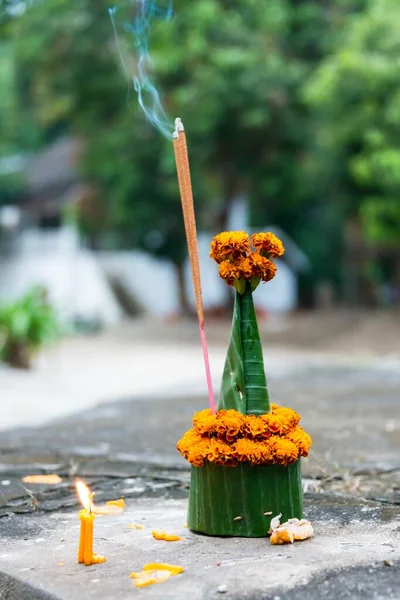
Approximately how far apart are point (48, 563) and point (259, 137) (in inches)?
745

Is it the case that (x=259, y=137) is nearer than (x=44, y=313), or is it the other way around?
(x=44, y=313)

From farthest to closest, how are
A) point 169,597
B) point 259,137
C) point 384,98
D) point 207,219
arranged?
point 207,219
point 259,137
point 384,98
point 169,597

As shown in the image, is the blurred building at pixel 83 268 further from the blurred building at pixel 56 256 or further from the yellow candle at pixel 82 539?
the yellow candle at pixel 82 539

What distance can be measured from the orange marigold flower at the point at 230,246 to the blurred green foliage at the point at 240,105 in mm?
12499

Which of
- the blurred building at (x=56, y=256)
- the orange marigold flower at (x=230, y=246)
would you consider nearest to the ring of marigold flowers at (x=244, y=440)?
the orange marigold flower at (x=230, y=246)

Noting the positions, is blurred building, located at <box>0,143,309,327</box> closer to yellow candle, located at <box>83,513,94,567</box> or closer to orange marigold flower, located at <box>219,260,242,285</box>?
orange marigold flower, located at <box>219,260,242,285</box>

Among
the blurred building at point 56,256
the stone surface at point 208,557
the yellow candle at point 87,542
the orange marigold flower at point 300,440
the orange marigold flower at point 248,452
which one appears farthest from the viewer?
the blurred building at point 56,256

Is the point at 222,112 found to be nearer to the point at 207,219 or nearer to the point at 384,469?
the point at 207,219

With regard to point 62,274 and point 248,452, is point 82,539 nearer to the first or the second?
point 248,452

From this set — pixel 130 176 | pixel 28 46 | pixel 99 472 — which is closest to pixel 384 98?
pixel 130 176

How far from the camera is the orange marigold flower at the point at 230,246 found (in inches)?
171

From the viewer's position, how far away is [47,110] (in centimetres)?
2552

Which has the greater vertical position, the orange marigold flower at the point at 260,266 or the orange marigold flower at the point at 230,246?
the orange marigold flower at the point at 230,246

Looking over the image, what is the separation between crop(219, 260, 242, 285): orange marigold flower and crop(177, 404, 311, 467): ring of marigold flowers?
65 centimetres
